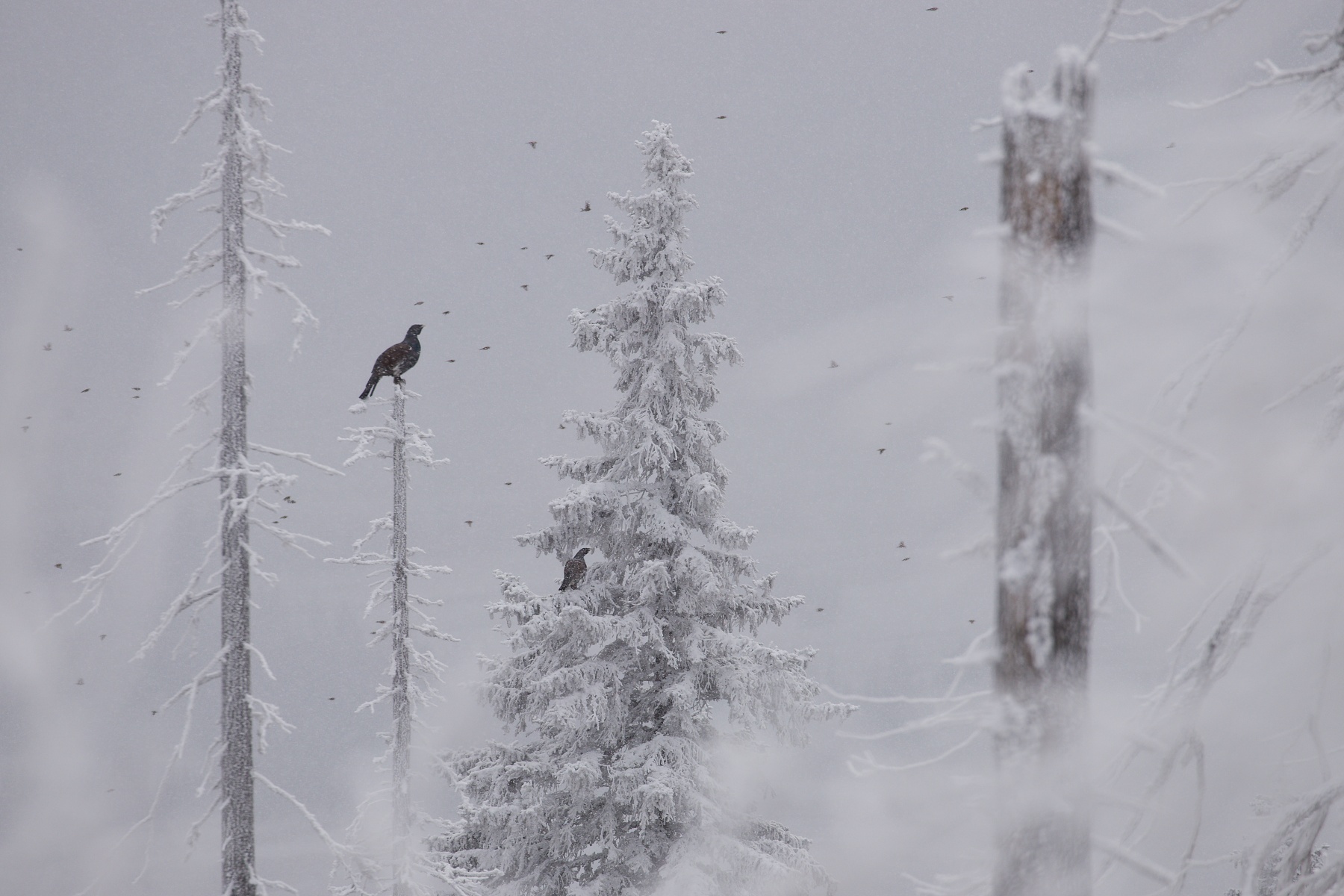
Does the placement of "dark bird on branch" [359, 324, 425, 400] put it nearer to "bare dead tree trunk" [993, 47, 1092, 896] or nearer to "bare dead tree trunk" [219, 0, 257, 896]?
"bare dead tree trunk" [219, 0, 257, 896]

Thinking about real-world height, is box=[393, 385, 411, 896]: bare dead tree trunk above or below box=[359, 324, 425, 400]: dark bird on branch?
below

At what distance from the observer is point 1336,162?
16.2 ft

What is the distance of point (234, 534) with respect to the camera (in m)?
→ 9.65

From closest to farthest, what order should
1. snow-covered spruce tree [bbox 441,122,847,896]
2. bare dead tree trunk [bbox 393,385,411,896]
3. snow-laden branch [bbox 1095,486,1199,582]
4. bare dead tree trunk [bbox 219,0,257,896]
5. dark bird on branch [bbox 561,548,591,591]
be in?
snow-laden branch [bbox 1095,486,1199,582], bare dead tree trunk [bbox 219,0,257,896], snow-covered spruce tree [bbox 441,122,847,896], dark bird on branch [bbox 561,548,591,591], bare dead tree trunk [bbox 393,385,411,896]

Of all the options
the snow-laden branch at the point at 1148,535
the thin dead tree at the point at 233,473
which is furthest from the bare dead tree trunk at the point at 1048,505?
the thin dead tree at the point at 233,473

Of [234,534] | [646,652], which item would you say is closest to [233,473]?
[234,534]

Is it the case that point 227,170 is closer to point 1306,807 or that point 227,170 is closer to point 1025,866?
point 1025,866

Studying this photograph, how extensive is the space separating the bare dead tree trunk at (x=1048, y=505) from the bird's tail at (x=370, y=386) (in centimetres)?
995

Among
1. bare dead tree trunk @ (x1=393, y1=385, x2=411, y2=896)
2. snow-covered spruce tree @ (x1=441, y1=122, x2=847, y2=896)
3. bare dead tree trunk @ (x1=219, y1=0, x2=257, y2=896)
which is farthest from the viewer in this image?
bare dead tree trunk @ (x1=393, y1=385, x2=411, y2=896)

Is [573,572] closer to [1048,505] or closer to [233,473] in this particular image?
[233,473]

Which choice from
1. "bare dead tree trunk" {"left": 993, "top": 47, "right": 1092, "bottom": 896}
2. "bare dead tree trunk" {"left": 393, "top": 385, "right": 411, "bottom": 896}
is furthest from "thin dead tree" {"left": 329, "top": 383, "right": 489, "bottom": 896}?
"bare dead tree trunk" {"left": 993, "top": 47, "right": 1092, "bottom": 896}

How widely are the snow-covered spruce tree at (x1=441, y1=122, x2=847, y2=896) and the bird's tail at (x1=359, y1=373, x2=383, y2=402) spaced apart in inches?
106

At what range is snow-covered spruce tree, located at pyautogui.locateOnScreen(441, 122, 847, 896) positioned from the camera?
11742mm

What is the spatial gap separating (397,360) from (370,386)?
519 millimetres
